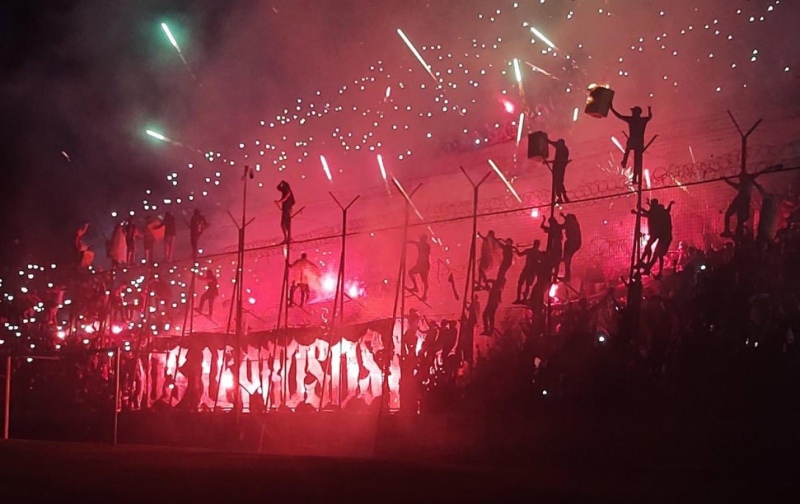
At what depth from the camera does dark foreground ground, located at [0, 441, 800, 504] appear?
998 cm

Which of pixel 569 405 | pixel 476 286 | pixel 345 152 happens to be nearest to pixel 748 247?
pixel 569 405

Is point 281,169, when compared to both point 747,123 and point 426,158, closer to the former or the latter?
point 426,158

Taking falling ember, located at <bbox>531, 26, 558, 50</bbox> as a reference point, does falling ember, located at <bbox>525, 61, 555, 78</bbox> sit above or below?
below

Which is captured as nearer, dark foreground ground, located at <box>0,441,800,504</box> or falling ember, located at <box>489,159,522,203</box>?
dark foreground ground, located at <box>0,441,800,504</box>

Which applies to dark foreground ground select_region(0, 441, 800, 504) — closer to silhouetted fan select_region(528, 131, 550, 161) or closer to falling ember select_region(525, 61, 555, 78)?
silhouetted fan select_region(528, 131, 550, 161)

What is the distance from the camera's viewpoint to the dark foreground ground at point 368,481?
9.98m

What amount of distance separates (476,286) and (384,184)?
9538 mm

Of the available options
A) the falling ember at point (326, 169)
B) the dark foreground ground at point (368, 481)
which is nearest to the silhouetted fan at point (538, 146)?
the dark foreground ground at point (368, 481)

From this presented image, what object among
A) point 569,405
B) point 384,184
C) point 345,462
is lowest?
point 345,462

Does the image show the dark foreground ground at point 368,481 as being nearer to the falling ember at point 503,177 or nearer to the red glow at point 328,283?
the red glow at point 328,283

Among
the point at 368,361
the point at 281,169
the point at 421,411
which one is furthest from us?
the point at 281,169

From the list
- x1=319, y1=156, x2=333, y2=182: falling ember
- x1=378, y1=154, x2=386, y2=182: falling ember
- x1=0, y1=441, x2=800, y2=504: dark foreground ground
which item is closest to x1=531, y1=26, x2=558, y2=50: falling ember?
x1=378, y1=154, x2=386, y2=182: falling ember

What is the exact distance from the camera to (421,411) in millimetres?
16266

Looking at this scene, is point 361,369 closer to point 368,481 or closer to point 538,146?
point 538,146
